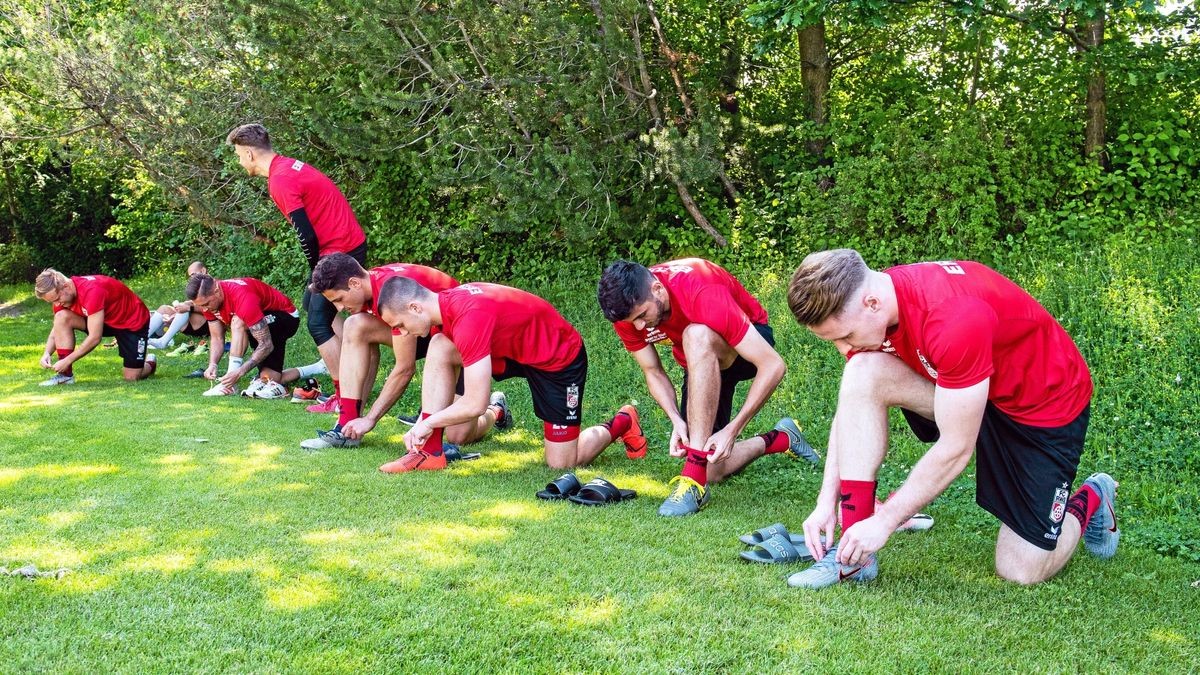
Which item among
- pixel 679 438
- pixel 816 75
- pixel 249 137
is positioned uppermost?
pixel 816 75

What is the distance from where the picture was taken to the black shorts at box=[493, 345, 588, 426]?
5430mm

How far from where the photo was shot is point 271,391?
8148mm

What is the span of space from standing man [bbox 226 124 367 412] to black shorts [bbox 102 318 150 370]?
316 centimetres

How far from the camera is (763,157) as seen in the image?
1007 centimetres

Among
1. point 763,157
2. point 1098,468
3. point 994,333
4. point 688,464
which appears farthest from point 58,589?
point 763,157

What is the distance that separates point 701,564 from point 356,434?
2.96m

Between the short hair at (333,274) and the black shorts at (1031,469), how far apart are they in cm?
380

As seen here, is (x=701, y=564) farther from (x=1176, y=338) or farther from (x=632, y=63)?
(x=632, y=63)

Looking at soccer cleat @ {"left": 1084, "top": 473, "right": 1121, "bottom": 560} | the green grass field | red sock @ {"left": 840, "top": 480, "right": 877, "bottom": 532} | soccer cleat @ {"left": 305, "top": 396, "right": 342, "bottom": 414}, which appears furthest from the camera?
soccer cleat @ {"left": 305, "top": 396, "right": 342, "bottom": 414}

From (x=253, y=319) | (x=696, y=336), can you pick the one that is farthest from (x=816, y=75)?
(x=696, y=336)

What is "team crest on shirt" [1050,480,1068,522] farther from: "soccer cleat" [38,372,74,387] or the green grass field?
"soccer cleat" [38,372,74,387]

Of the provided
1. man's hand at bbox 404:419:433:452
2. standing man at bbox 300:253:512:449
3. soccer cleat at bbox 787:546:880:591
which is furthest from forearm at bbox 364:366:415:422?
soccer cleat at bbox 787:546:880:591

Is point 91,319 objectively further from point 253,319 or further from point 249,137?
point 249,137

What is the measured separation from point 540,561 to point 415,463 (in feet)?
5.98
